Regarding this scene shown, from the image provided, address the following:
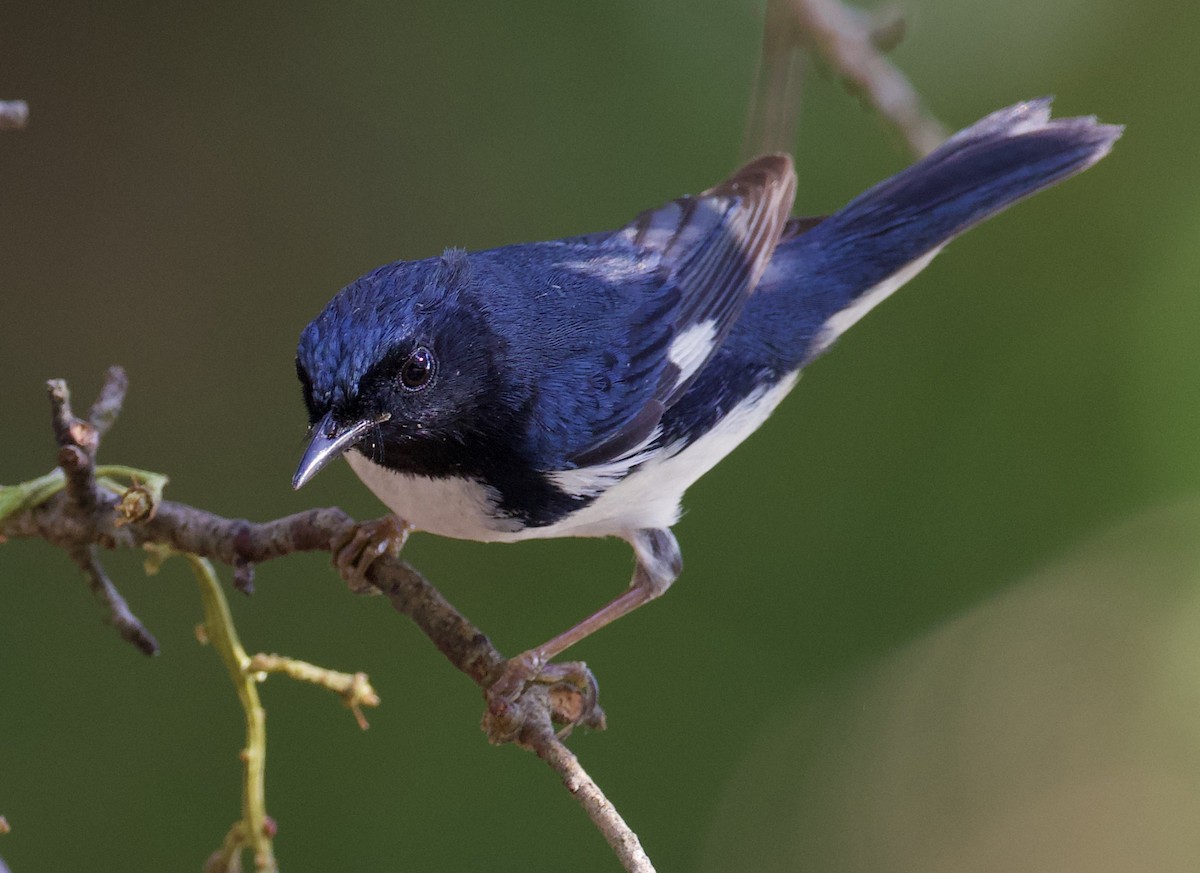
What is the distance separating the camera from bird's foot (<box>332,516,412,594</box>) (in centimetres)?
223

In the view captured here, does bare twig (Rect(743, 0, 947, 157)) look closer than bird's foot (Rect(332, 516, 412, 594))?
No

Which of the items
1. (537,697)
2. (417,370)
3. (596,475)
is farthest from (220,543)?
(596,475)

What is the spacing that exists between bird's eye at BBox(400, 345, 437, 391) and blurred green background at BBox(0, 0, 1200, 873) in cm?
166

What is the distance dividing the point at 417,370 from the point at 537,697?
0.55 m

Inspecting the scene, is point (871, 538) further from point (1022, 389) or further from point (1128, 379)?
point (1128, 379)

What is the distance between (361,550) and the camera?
7.44ft

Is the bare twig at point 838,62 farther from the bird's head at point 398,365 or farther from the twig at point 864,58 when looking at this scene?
the bird's head at point 398,365

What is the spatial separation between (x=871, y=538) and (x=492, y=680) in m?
2.00

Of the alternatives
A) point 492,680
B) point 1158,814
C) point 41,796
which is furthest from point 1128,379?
point 41,796

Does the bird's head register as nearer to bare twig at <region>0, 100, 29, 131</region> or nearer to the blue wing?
the blue wing

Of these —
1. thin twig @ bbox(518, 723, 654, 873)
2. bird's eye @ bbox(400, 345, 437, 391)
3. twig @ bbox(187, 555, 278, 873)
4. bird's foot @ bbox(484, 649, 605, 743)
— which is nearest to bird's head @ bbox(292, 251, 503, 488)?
bird's eye @ bbox(400, 345, 437, 391)

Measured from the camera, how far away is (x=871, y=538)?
3715 millimetres

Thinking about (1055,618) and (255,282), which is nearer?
(1055,618)

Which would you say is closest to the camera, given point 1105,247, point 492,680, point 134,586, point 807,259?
point 492,680
